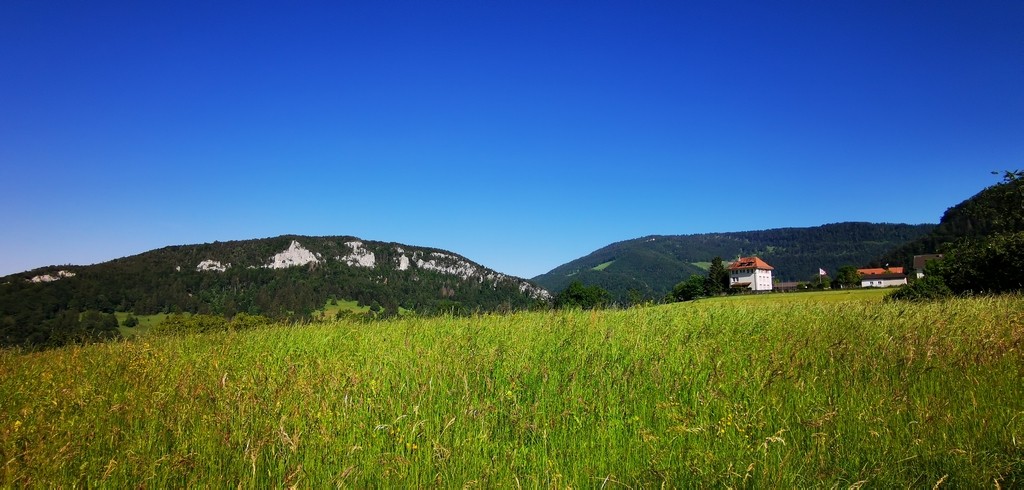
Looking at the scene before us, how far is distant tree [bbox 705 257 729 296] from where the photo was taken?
374 ft

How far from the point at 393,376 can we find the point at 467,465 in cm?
202

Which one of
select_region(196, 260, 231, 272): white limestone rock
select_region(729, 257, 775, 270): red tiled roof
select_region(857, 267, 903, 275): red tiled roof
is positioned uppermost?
select_region(196, 260, 231, 272): white limestone rock

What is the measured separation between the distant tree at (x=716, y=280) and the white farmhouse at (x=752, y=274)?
39158 mm

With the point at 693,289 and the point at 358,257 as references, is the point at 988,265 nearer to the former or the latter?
the point at 693,289

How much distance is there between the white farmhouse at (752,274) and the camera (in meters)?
156

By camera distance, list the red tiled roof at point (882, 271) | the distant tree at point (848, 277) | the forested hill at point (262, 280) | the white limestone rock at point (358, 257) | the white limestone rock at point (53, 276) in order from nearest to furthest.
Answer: the forested hill at point (262, 280)
the white limestone rock at point (53, 276)
the distant tree at point (848, 277)
the red tiled roof at point (882, 271)
the white limestone rock at point (358, 257)

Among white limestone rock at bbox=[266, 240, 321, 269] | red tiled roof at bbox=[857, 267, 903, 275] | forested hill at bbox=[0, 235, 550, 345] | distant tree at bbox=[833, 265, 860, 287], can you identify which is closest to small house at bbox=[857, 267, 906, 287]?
red tiled roof at bbox=[857, 267, 903, 275]

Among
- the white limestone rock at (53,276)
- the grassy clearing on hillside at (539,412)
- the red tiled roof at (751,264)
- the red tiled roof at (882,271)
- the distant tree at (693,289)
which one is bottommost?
the grassy clearing on hillside at (539,412)

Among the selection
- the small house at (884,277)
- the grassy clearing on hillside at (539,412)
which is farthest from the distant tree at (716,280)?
the grassy clearing on hillside at (539,412)

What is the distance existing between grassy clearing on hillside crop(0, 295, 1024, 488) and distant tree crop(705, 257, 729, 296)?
115 metres

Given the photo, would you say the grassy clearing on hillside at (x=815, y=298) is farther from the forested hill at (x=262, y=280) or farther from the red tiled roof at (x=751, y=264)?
the red tiled roof at (x=751, y=264)

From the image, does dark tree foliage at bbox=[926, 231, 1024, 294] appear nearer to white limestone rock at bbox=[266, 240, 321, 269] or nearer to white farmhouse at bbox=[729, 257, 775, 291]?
white farmhouse at bbox=[729, 257, 775, 291]

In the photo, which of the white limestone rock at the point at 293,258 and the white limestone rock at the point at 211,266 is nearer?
the white limestone rock at the point at 211,266

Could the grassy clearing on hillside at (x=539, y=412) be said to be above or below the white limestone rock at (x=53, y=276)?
below
